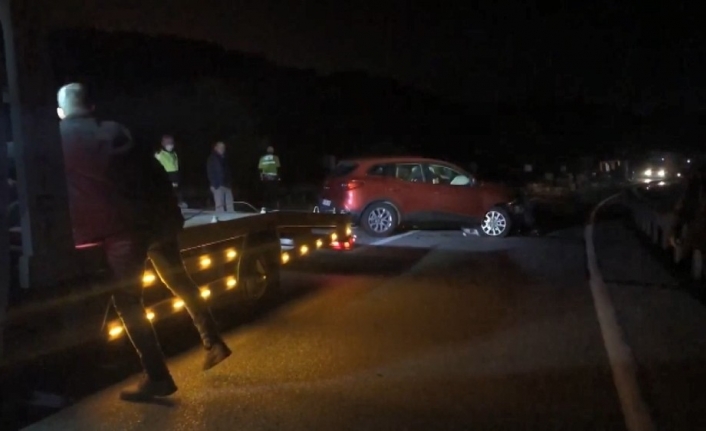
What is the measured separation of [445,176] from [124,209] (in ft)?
47.6

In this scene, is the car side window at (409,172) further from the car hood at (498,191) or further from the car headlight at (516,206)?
the car headlight at (516,206)

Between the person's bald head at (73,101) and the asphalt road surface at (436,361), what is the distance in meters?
2.09

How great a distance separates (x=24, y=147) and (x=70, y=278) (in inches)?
37.4

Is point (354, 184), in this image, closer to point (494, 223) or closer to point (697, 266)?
point (494, 223)

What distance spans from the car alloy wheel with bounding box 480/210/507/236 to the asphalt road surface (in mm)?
5803

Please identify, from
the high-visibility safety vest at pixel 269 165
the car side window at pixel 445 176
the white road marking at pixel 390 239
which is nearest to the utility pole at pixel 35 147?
the white road marking at pixel 390 239

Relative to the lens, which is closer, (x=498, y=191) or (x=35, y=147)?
(x=35, y=147)

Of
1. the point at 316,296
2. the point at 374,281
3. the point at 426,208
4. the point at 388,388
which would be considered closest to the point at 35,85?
the point at 388,388

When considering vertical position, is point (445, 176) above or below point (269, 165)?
below

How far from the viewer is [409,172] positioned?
2095 centimetres

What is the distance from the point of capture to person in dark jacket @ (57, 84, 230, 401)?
674 cm

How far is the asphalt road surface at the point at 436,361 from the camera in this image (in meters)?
6.77

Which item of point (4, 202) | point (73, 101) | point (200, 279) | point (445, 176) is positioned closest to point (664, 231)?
point (445, 176)

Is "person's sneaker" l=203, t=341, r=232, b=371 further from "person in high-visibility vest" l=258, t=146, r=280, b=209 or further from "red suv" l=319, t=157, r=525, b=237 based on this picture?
"person in high-visibility vest" l=258, t=146, r=280, b=209
